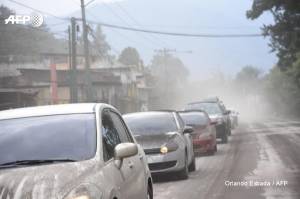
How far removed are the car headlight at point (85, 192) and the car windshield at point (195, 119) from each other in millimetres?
16500

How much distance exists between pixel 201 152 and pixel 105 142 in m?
14.9

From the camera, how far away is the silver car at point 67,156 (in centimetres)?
557

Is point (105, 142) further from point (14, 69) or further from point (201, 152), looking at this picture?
point (14, 69)

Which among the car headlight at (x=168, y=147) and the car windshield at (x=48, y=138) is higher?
the car windshield at (x=48, y=138)

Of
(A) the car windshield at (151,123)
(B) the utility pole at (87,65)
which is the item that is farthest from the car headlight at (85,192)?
(B) the utility pole at (87,65)

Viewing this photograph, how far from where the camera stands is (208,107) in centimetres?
2962

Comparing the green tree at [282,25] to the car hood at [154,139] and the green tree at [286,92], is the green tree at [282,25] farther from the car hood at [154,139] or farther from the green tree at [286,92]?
the car hood at [154,139]

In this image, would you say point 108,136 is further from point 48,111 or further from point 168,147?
point 168,147

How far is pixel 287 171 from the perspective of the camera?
50.5 feet

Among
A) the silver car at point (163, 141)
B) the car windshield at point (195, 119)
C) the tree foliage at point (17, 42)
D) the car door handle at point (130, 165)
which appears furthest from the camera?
the tree foliage at point (17, 42)

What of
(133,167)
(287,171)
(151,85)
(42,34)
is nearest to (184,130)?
(287,171)

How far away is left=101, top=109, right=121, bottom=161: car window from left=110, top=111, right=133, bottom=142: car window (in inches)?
5.8

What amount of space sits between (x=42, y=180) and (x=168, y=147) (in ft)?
30.2

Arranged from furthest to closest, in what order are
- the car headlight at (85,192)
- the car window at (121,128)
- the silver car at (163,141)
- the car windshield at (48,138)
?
the silver car at (163,141), the car window at (121,128), the car windshield at (48,138), the car headlight at (85,192)
